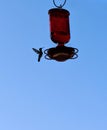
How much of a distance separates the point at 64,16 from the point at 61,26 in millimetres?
246

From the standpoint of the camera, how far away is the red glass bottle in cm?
3788

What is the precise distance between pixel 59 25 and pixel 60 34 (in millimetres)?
138

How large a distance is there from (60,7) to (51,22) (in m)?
0.44

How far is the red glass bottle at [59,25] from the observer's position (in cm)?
3788

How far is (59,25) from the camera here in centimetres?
3788

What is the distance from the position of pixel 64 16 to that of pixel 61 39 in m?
0.35

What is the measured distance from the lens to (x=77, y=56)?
38250 mm

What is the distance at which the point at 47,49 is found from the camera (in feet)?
126

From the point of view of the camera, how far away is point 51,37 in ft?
125

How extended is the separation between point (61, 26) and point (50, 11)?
15.7 inches

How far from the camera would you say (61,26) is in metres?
37.9

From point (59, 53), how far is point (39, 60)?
1.33 feet

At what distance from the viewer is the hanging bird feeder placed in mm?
37906

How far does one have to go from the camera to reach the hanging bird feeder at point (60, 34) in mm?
37906
